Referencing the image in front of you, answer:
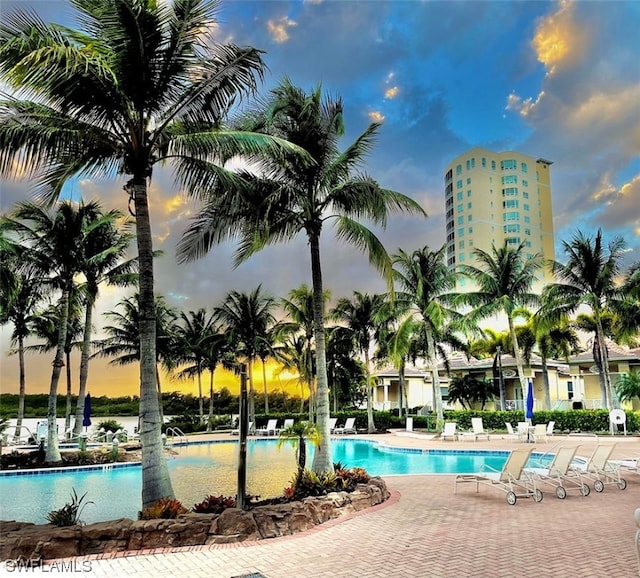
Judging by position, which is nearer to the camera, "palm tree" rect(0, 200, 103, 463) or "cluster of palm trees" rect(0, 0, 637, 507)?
"cluster of palm trees" rect(0, 0, 637, 507)

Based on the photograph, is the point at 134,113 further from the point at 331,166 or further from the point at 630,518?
the point at 630,518

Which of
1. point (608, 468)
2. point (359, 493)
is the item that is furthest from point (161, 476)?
point (608, 468)

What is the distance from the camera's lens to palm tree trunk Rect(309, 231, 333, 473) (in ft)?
34.6

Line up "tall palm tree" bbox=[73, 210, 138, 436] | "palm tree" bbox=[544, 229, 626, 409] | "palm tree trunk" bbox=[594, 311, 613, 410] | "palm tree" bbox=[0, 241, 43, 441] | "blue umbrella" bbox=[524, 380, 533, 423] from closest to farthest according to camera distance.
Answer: "palm tree" bbox=[0, 241, 43, 441] < "tall palm tree" bbox=[73, 210, 138, 436] < "blue umbrella" bbox=[524, 380, 533, 423] < "palm tree trunk" bbox=[594, 311, 613, 410] < "palm tree" bbox=[544, 229, 626, 409]

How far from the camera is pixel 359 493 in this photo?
9.49 m

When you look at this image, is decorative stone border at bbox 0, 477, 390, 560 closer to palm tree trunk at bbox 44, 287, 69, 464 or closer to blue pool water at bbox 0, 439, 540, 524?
blue pool water at bbox 0, 439, 540, 524

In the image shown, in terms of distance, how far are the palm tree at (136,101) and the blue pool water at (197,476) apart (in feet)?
14.1

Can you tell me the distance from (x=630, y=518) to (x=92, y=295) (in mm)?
18783

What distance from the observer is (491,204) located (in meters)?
102

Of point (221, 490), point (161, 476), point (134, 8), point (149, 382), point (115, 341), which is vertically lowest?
point (221, 490)

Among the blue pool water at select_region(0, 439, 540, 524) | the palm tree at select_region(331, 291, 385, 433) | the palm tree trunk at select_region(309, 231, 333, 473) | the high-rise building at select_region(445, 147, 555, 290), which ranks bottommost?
the blue pool water at select_region(0, 439, 540, 524)

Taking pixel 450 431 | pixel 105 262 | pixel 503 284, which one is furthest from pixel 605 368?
pixel 105 262

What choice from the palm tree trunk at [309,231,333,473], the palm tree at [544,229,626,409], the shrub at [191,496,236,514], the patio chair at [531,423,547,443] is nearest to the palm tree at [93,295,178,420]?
the patio chair at [531,423,547,443]

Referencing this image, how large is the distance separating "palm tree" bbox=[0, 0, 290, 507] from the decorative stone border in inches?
45.3
